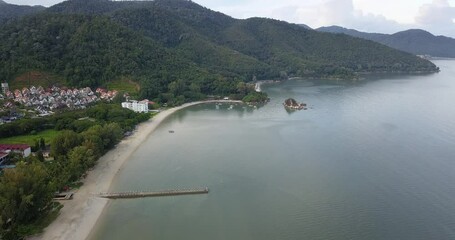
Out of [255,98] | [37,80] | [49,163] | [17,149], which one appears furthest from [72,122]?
[255,98]

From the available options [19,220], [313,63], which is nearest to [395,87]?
[313,63]

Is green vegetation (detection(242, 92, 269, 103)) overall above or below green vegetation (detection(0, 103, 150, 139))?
above

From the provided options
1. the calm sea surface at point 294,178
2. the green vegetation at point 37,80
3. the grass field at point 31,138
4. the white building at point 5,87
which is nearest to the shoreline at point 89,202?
the calm sea surface at point 294,178

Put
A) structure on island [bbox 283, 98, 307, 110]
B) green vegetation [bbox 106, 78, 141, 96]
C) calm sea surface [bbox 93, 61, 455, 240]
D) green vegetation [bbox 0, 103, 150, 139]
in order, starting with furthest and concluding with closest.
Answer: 1. green vegetation [bbox 106, 78, 141, 96]
2. structure on island [bbox 283, 98, 307, 110]
3. green vegetation [bbox 0, 103, 150, 139]
4. calm sea surface [bbox 93, 61, 455, 240]

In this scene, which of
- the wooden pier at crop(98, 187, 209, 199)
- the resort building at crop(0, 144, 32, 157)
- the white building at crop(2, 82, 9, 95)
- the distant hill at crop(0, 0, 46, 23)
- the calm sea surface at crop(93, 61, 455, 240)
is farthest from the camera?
the distant hill at crop(0, 0, 46, 23)

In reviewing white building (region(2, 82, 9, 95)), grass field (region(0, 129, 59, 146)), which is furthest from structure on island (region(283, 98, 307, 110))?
white building (region(2, 82, 9, 95))

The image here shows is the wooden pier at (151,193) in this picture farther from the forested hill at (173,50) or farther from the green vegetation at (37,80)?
the green vegetation at (37,80)

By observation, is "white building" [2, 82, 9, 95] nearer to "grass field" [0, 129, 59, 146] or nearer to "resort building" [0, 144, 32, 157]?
"grass field" [0, 129, 59, 146]

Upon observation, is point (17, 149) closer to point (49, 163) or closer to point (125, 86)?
point (49, 163)
